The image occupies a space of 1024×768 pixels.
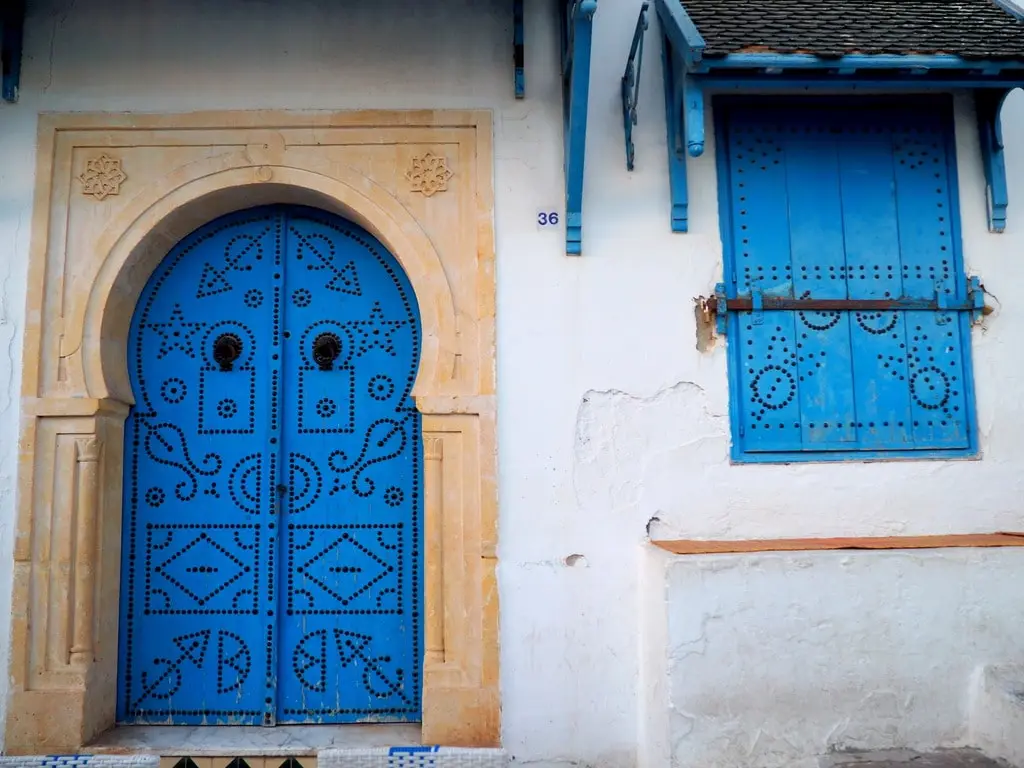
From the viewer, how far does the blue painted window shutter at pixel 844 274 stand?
439 cm

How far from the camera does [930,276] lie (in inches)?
177

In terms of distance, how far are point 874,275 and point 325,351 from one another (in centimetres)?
289

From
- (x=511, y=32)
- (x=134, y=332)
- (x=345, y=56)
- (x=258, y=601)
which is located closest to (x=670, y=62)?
(x=511, y=32)

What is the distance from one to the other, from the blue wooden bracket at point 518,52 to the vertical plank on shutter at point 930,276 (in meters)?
2.00

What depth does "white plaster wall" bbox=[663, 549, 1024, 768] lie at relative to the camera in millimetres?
3646

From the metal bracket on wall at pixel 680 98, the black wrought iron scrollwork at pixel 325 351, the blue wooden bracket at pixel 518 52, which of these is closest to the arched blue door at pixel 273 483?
the black wrought iron scrollwork at pixel 325 351

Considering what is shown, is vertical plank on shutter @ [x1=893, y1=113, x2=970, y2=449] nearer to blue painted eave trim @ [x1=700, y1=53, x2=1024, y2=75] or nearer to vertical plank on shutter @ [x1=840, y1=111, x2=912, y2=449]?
vertical plank on shutter @ [x1=840, y1=111, x2=912, y2=449]

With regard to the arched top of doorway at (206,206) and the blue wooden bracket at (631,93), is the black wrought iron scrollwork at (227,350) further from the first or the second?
the blue wooden bracket at (631,93)

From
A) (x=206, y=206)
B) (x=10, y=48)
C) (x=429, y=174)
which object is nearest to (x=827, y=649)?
(x=429, y=174)

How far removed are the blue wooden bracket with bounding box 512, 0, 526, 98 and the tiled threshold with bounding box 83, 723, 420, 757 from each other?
130 inches

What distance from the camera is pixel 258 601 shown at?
4473 millimetres

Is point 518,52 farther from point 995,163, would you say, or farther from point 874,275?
point 995,163

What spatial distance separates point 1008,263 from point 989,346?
1.48ft

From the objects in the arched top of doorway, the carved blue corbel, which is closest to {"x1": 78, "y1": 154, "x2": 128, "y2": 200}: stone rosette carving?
the arched top of doorway
